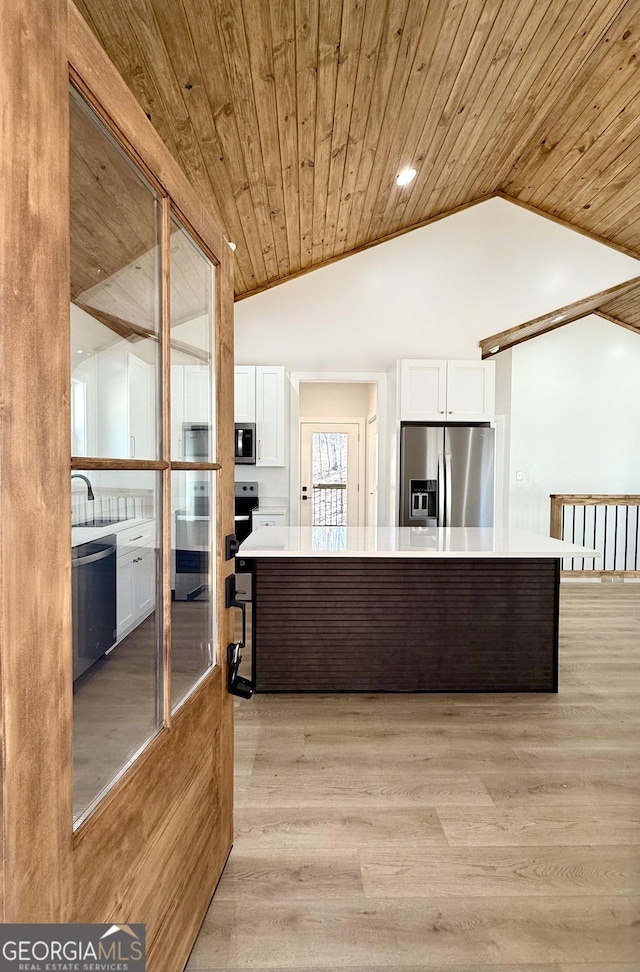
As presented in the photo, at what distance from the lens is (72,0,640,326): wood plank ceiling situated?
89.0 inches

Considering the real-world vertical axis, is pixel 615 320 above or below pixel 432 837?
above

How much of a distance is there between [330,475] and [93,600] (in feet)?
22.7

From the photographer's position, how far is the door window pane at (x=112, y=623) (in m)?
0.80

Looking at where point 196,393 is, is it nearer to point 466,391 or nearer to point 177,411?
point 177,411

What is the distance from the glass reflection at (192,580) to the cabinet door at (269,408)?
3.77 metres

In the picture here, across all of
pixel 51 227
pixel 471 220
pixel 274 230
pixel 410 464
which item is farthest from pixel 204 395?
pixel 471 220

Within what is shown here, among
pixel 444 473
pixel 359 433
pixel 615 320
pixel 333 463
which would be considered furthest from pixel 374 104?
pixel 333 463

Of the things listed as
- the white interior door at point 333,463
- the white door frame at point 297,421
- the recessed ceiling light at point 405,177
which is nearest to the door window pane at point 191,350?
the recessed ceiling light at point 405,177

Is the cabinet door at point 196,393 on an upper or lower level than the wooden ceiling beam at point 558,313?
lower

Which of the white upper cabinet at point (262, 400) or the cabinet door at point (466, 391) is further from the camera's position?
the white upper cabinet at point (262, 400)

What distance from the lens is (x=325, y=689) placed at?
2.94 m

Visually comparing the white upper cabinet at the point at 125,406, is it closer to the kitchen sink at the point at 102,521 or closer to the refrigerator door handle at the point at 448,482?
the kitchen sink at the point at 102,521

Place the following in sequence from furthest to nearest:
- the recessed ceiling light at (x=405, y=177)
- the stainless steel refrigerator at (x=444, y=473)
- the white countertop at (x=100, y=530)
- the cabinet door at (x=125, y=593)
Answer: the stainless steel refrigerator at (x=444, y=473)
the recessed ceiling light at (x=405, y=177)
the cabinet door at (x=125, y=593)
the white countertop at (x=100, y=530)

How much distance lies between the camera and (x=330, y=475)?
773cm
